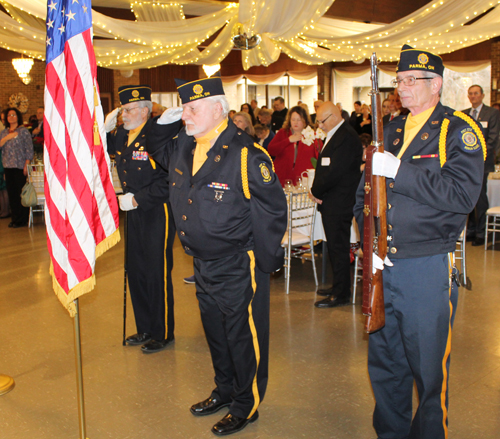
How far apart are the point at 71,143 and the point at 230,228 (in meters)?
0.85

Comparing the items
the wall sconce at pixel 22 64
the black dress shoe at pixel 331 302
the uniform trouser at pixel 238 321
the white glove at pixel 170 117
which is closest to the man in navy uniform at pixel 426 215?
the uniform trouser at pixel 238 321

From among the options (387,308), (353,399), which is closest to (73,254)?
(387,308)

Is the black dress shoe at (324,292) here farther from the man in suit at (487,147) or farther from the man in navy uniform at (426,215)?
the man in suit at (487,147)

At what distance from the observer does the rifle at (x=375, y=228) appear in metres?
2.18

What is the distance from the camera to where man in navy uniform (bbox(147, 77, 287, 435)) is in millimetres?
2619

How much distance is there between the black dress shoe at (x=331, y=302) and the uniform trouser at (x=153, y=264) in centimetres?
142

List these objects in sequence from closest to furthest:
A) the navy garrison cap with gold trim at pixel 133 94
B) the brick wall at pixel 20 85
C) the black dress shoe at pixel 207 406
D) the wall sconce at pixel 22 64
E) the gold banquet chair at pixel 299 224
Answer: the black dress shoe at pixel 207 406 < the navy garrison cap with gold trim at pixel 133 94 < the gold banquet chair at pixel 299 224 < the wall sconce at pixel 22 64 < the brick wall at pixel 20 85

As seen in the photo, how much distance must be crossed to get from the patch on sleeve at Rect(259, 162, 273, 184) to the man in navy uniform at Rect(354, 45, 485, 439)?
0.60 metres

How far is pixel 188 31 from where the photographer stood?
627 cm

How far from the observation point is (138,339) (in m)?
3.90

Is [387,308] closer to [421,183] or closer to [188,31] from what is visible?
[421,183]

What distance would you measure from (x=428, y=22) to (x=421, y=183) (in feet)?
15.1

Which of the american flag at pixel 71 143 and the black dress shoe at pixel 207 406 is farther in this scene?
the black dress shoe at pixel 207 406

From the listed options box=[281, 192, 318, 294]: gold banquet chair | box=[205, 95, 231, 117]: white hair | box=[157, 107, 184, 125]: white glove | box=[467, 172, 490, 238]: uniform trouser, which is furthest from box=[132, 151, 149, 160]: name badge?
box=[467, 172, 490, 238]: uniform trouser
